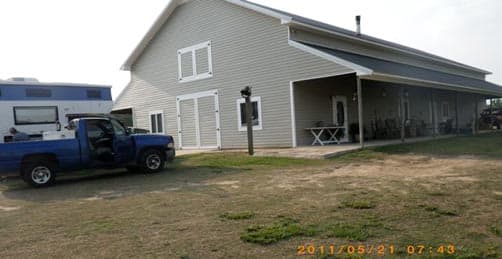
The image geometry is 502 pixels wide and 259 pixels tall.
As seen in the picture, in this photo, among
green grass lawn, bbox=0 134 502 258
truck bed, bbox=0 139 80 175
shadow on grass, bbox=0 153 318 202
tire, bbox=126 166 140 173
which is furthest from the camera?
tire, bbox=126 166 140 173

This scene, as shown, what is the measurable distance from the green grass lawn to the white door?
6886 mm

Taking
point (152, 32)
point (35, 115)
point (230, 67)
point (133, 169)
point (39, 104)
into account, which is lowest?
point (133, 169)

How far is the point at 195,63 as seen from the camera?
19.2 meters

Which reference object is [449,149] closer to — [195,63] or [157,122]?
[195,63]

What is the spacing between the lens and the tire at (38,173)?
9.66 metres

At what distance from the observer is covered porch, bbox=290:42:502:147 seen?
50.0ft

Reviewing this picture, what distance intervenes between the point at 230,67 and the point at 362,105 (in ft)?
20.1

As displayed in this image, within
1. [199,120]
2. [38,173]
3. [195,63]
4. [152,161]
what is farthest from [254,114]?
[38,173]

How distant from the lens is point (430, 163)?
10.4 meters

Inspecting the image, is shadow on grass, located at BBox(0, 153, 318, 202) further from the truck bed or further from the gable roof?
the gable roof

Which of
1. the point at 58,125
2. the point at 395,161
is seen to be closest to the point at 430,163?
the point at 395,161

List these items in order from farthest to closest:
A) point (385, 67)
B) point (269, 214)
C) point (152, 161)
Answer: point (385, 67), point (152, 161), point (269, 214)
